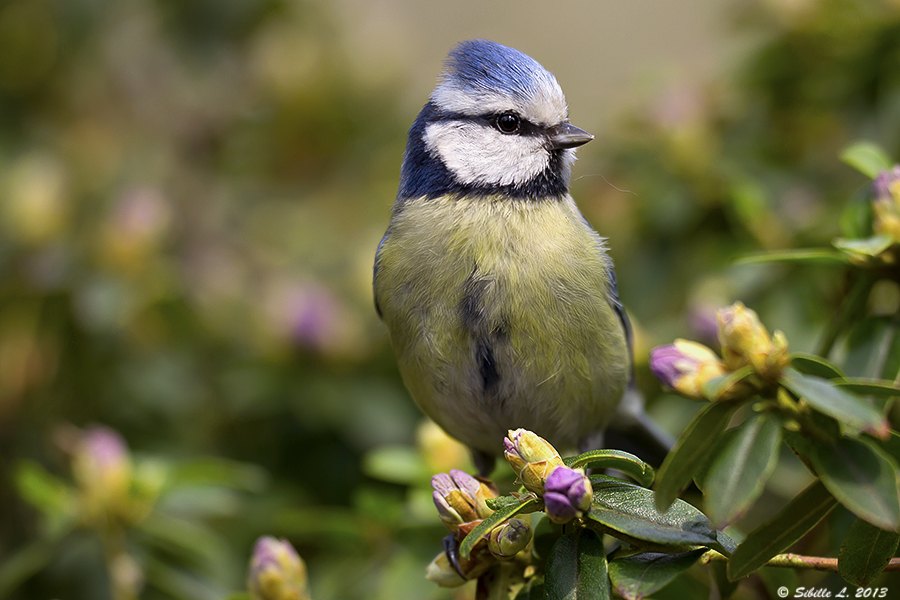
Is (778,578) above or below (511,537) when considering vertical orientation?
below

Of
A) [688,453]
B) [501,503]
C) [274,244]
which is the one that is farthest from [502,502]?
[274,244]

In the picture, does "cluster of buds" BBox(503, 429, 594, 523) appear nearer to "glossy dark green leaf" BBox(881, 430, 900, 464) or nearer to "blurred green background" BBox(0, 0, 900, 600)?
"glossy dark green leaf" BBox(881, 430, 900, 464)

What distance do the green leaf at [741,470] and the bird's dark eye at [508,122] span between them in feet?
2.76

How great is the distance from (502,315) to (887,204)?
0.68 meters

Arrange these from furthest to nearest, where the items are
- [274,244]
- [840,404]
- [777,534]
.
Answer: [274,244]
[777,534]
[840,404]

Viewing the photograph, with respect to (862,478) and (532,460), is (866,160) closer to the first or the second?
(862,478)

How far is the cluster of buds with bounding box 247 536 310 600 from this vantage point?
3.90 feet

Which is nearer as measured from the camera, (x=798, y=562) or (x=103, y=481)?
(x=798, y=562)

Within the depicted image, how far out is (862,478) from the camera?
2.63 ft

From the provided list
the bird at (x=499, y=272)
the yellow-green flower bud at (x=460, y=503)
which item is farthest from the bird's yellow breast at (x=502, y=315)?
the yellow-green flower bud at (x=460, y=503)

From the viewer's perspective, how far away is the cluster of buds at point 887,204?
47.5 inches

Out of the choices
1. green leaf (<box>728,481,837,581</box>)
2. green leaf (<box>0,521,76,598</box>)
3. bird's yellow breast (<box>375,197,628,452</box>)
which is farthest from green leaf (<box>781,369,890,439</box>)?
green leaf (<box>0,521,76,598</box>)

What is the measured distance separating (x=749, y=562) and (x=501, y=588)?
0.36m

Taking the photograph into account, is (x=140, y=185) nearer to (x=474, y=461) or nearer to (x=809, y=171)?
(x=474, y=461)
